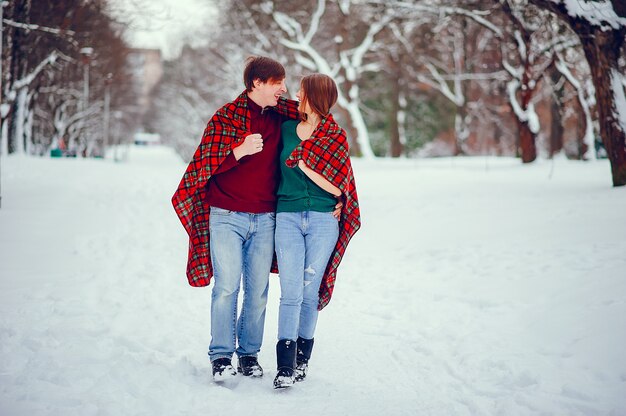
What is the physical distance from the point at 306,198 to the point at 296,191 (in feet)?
0.25

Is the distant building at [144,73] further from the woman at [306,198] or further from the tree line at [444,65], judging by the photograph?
the woman at [306,198]

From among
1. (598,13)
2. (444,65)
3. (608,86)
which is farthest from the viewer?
(444,65)

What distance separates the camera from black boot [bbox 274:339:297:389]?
382 cm

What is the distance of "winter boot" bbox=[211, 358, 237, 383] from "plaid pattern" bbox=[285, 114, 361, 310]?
701 mm

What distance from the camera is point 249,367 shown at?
409cm

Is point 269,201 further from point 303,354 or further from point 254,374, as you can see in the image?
point 254,374

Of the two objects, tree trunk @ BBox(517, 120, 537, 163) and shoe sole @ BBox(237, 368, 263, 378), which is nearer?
shoe sole @ BBox(237, 368, 263, 378)

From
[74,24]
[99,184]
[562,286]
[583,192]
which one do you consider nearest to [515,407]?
[562,286]

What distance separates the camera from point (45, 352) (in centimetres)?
436

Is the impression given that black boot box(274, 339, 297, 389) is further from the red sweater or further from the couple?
the red sweater

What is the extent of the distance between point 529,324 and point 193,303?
3179 mm

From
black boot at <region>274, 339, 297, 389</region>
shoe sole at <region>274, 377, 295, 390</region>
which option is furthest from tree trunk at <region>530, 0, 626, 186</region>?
shoe sole at <region>274, 377, 295, 390</region>

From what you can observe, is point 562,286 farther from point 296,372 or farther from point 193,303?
point 193,303

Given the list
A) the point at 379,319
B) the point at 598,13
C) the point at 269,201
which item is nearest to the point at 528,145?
the point at 598,13
